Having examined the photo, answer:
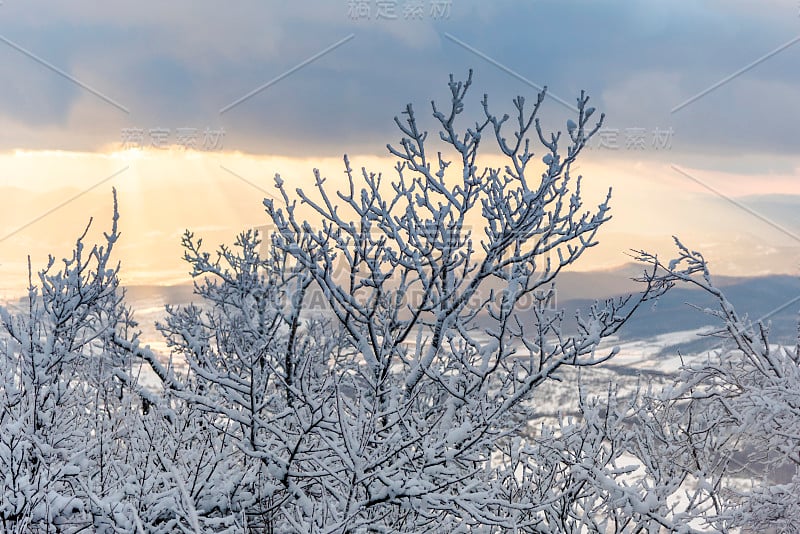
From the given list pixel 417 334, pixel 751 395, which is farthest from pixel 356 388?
pixel 751 395

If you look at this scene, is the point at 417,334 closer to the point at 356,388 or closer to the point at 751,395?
the point at 356,388

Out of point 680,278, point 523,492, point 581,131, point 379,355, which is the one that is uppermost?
point 581,131

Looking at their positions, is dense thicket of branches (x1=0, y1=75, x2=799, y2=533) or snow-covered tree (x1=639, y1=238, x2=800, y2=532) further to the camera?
snow-covered tree (x1=639, y1=238, x2=800, y2=532)

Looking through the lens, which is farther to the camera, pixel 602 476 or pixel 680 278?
pixel 602 476

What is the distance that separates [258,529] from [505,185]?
14.6ft

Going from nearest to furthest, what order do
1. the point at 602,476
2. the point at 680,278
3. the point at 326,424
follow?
1. the point at 326,424
2. the point at 680,278
3. the point at 602,476

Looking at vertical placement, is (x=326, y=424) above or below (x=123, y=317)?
above

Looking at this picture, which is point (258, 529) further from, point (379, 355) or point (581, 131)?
point (581, 131)

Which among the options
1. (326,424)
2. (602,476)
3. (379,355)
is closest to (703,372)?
(602,476)

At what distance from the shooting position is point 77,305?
8.09 meters

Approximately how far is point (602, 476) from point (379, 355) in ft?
13.3

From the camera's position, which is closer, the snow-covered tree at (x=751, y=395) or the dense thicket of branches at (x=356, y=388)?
the dense thicket of branches at (x=356, y=388)

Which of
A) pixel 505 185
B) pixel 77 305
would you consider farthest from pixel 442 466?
pixel 77 305

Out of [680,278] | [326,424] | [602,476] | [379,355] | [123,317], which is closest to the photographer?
[326,424]
